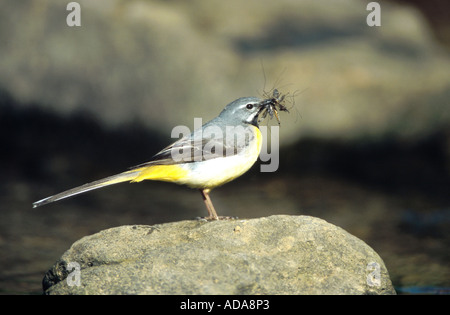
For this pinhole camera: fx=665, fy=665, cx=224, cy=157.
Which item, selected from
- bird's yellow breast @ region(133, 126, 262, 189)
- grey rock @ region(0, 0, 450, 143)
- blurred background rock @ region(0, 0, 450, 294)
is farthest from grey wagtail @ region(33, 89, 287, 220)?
grey rock @ region(0, 0, 450, 143)

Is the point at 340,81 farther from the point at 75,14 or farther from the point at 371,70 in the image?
the point at 75,14

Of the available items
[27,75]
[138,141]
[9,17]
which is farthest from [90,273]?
[9,17]

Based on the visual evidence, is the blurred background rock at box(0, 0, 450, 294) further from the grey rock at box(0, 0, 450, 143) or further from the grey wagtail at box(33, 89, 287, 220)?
the grey wagtail at box(33, 89, 287, 220)

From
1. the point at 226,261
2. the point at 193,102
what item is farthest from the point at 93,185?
the point at 193,102

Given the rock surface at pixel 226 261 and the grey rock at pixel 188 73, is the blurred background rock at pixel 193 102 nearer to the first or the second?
the grey rock at pixel 188 73

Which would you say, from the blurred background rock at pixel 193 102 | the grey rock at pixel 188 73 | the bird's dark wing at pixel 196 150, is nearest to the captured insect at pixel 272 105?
the bird's dark wing at pixel 196 150

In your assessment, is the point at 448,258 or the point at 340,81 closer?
the point at 448,258

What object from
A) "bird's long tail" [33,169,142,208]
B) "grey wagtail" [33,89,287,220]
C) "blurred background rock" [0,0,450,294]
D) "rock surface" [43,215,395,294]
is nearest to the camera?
"rock surface" [43,215,395,294]
